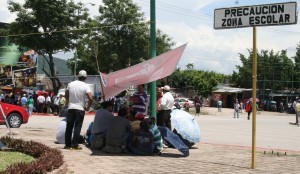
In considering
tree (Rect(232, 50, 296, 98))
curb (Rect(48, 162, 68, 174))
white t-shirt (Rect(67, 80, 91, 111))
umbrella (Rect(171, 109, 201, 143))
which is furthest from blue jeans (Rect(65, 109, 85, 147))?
tree (Rect(232, 50, 296, 98))

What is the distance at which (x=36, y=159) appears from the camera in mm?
7727

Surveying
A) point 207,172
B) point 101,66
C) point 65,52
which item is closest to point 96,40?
point 101,66

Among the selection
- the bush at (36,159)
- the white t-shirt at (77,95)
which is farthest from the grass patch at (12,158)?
the white t-shirt at (77,95)

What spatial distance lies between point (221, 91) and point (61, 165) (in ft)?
207

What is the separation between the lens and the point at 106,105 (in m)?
10.6

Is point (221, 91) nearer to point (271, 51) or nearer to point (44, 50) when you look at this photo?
point (271, 51)

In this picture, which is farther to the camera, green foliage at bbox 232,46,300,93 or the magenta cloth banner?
green foliage at bbox 232,46,300,93

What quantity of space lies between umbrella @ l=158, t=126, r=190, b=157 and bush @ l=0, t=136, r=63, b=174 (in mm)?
2959

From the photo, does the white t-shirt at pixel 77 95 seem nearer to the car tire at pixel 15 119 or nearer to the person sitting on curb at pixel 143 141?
the person sitting on curb at pixel 143 141

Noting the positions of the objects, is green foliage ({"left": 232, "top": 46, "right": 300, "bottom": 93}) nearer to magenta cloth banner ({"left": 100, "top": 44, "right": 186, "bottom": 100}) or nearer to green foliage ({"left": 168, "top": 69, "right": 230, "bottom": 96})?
green foliage ({"left": 168, "top": 69, "right": 230, "bottom": 96})

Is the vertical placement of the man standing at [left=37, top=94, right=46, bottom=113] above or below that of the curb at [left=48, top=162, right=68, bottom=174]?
above

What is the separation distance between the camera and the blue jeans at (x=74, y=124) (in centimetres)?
1013

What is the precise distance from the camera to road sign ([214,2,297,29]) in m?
8.14

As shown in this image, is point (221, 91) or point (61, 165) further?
point (221, 91)
